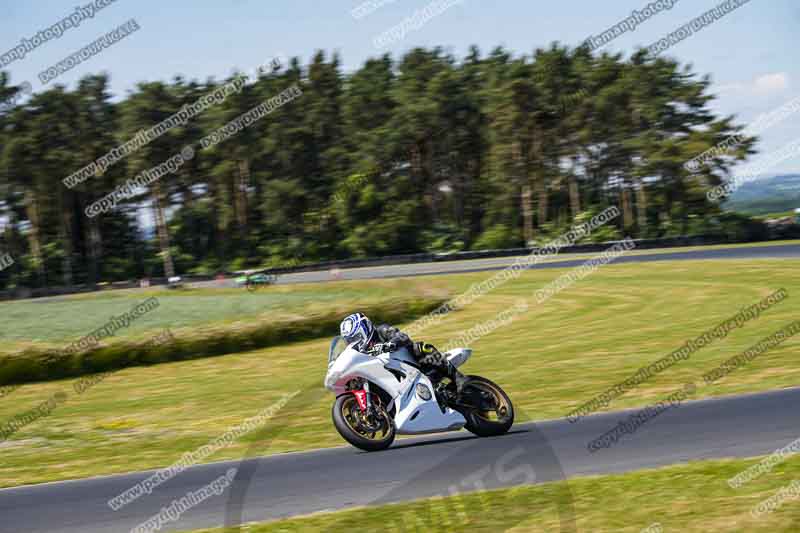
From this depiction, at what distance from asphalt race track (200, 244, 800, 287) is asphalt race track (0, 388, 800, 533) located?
2594 centimetres

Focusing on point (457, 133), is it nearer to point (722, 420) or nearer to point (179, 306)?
point (179, 306)

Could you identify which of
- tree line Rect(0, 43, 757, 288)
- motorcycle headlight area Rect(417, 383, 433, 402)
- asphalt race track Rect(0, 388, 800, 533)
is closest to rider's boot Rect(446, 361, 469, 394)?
motorcycle headlight area Rect(417, 383, 433, 402)

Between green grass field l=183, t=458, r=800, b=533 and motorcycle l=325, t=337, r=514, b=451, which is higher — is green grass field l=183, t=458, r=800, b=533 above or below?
below

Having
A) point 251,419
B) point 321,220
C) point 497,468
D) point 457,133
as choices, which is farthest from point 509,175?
point 497,468

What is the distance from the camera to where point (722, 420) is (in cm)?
995

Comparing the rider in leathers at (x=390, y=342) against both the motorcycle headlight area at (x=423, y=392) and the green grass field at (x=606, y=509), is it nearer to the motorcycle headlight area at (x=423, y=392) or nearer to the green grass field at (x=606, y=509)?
the motorcycle headlight area at (x=423, y=392)

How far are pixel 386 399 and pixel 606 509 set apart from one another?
3155 millimetres

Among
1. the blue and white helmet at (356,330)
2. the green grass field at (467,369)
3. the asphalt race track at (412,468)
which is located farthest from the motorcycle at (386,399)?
the green grass field at (467,369)

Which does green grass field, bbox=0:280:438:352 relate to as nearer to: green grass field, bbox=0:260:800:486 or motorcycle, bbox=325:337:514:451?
green grass field, bbox=0:260:800:486

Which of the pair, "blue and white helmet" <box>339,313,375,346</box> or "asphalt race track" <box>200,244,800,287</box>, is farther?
"asphalt race track" <box>200,244,800,287</box>

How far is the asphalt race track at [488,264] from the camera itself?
3656cm

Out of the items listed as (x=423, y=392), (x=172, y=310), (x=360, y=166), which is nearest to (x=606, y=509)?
(x=423, y=392)

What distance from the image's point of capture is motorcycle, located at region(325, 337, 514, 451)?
9125mm

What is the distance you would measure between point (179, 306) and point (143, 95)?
1624 inches
